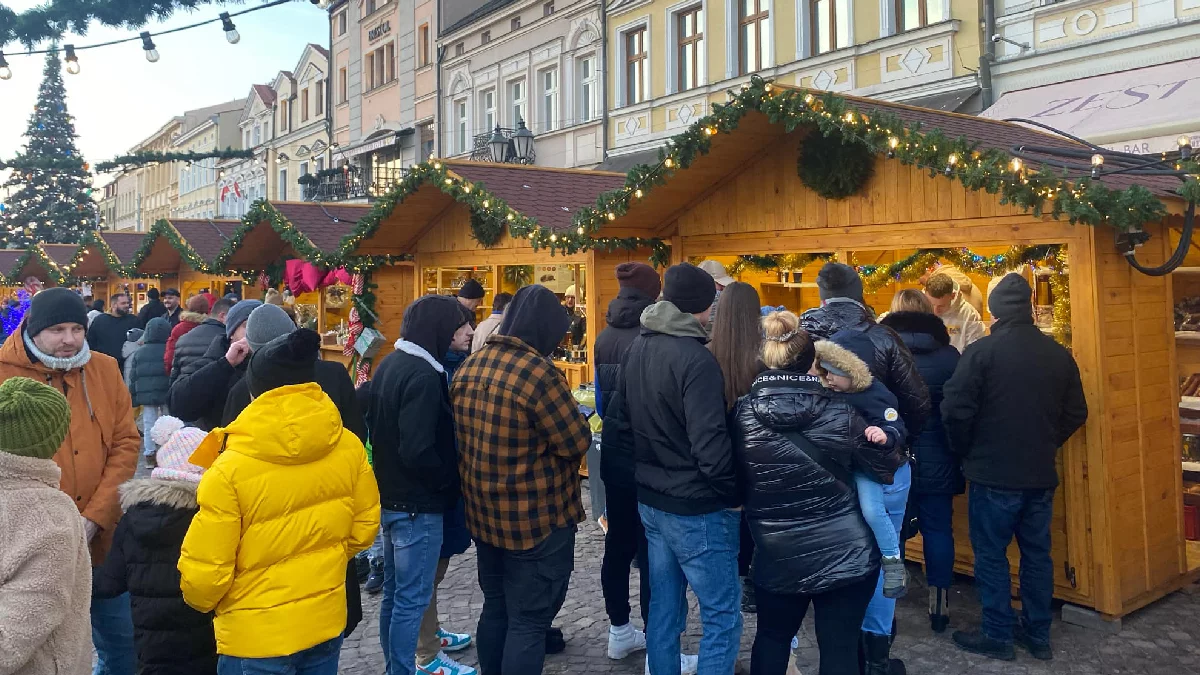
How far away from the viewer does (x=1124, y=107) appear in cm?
912

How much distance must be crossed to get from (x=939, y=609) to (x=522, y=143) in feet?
53.4

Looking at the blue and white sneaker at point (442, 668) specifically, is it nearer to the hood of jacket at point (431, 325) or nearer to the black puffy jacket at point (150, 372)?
the hood of jacket at point (431, 325)

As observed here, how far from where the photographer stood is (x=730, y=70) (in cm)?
1505

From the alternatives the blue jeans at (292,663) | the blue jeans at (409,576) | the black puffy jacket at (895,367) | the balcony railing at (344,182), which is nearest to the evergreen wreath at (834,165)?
the black puffy jacket at (895,367)

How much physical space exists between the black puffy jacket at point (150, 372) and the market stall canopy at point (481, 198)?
7.93 ft

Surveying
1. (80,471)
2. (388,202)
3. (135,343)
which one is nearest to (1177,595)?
(80,471)

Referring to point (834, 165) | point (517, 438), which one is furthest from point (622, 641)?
point (834, 165)

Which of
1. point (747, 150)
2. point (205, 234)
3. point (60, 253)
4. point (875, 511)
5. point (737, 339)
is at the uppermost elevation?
point (60, 253)

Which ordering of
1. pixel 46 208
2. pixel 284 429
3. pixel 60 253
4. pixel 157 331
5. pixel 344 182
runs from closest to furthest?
pixel 284 429
pixel 157 331
pixel 60 253
pixel 344 182
pixel 46 208

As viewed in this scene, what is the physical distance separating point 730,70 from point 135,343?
10.1 m

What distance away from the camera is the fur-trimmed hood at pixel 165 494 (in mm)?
2885

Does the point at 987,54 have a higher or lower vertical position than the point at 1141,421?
higher

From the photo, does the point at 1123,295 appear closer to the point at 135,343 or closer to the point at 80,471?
the point at 80,471

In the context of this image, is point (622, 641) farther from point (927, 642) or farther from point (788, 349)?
point (788, 349)
